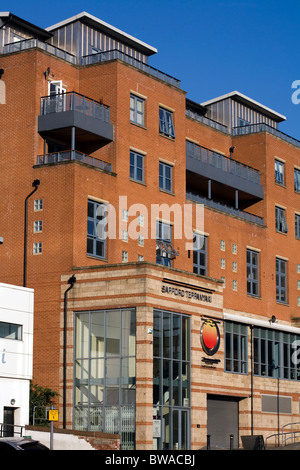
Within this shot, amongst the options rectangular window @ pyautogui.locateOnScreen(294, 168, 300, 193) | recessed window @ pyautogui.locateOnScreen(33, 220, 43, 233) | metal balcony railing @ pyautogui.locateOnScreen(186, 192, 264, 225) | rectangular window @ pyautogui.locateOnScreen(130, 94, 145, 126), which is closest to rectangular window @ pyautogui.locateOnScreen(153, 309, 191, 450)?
recessed window @ pyautogui.locateOnScreen(33, 220, 43, 233)

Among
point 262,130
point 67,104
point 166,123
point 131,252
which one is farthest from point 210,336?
point 262,130

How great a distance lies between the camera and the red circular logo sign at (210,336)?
51.6 meters

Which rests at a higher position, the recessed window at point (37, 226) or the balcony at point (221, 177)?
the balcony at point (221, 177)

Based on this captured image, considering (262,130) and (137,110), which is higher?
(262,130)

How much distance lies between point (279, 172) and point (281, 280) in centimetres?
826

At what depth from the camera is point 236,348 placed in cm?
5719

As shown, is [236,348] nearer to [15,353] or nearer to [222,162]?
[15,353]

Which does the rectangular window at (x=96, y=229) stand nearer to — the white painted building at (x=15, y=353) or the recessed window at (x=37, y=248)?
the recessed window at (x=37, y=248)

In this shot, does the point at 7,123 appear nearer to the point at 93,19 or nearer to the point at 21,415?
the point at 93,19

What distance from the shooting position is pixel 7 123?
54.3m

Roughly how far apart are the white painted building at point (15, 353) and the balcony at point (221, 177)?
20.1m

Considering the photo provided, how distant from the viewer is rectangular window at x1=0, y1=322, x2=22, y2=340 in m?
46.5

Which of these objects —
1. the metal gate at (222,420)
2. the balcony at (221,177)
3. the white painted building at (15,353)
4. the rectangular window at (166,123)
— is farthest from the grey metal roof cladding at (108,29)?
the metal gate at (222,420)

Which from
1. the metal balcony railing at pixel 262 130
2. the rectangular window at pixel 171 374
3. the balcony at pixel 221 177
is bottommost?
the rectangular window at pixel 171 374
